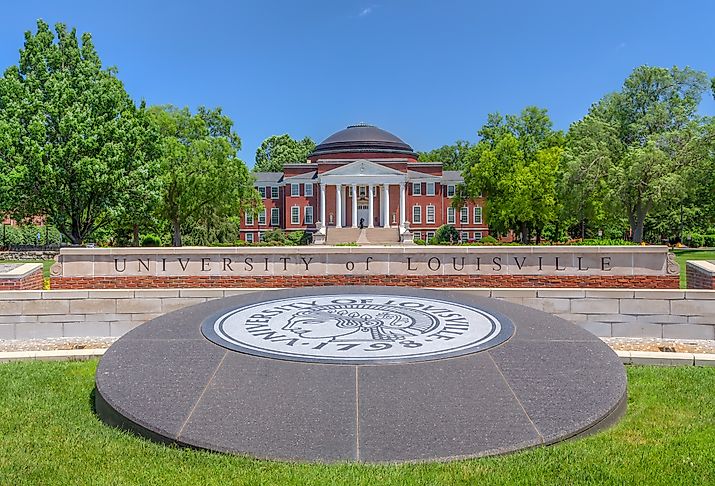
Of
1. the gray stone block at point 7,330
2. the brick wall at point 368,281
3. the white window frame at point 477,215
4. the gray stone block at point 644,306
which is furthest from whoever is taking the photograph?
the white window frame at point 477,215

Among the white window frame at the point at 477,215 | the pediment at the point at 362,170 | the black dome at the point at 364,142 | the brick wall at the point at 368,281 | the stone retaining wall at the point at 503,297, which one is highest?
the black dome at the point at 364,142

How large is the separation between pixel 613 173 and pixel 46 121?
2943 cm

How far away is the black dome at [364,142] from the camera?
6481 centimetres

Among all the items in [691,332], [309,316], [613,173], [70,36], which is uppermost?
[70,36]

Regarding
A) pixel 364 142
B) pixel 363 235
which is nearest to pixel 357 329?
pixel 363 235

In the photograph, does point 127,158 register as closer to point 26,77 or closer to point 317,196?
point 26,77

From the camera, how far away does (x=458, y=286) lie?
39.7 ft

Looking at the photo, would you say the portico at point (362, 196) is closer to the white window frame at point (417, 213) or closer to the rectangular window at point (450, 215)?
the white window frame at point (417, 213)

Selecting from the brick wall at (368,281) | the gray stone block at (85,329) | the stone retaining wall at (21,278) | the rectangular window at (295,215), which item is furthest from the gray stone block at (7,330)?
the rectangular window at (295,215)

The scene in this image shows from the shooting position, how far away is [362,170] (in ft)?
195

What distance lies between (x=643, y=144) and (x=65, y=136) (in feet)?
112

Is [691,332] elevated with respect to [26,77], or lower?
lower

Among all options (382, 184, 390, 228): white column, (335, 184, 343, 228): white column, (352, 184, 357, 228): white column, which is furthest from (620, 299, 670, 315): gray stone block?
(352, 184, 357, 228): white column

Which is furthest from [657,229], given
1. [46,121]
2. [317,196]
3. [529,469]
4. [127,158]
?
[529,469]
